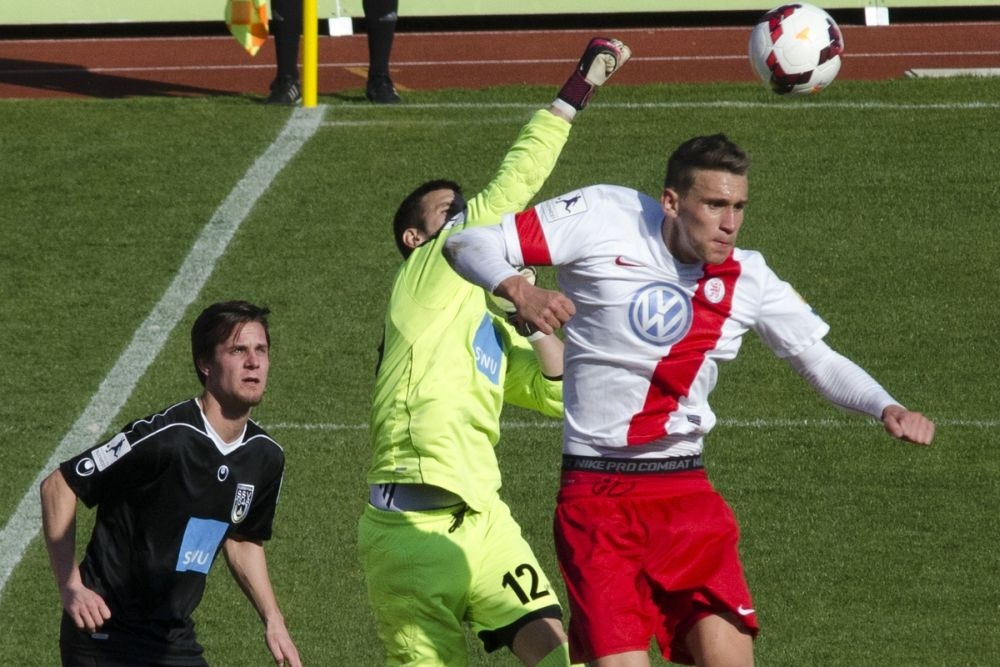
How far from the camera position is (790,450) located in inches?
379

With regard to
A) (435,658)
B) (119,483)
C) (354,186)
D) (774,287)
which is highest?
(354,186)

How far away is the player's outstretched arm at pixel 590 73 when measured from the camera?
638 centimetres

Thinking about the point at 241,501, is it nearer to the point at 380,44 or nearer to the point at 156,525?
the point at 156,525

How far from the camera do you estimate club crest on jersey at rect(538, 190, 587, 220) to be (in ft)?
17.7

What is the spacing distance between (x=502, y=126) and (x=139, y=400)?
175 inches

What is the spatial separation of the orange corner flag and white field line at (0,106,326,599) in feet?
2.18

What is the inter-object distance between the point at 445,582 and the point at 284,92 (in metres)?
9.05

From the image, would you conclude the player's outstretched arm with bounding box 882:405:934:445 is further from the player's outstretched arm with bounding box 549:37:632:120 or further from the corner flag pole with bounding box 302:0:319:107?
the corner flag pole with bounding box 302:0:319:107

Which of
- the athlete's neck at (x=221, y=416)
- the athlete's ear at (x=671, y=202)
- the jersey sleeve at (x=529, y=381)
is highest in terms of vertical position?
the athlete's ear at (x=671, y=202)

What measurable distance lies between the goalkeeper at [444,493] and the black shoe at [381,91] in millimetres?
8178

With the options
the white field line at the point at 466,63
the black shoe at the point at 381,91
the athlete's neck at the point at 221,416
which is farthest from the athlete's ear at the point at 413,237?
the white field line at the point at 466,63

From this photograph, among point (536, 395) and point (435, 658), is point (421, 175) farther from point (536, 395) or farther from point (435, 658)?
point (435, 658)

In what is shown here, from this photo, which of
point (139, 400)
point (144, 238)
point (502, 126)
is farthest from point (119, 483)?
point (502, 126)

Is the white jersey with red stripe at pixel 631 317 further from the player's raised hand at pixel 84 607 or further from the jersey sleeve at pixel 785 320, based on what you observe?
the player's raised hand at pixel 84 607
